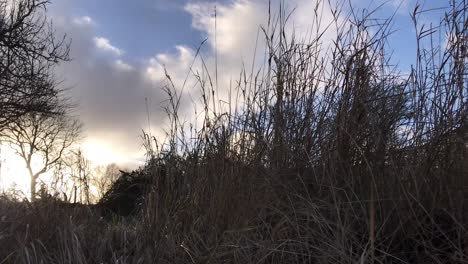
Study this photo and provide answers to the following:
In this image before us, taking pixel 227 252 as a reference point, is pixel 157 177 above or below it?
above

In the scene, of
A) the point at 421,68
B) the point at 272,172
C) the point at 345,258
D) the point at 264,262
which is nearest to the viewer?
the point at 345,258

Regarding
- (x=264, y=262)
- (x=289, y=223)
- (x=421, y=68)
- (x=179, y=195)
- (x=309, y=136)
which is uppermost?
(x=421, y=68)

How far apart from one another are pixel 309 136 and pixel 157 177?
1.27 m

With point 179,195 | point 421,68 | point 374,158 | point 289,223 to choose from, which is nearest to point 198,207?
point 179,195

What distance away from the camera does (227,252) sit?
2.81 meters

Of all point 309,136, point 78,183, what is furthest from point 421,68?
point 78,183

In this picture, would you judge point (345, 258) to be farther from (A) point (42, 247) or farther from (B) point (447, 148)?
(A) point (42, 247)

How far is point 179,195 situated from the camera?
3.72m

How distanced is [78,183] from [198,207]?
1.45 metres

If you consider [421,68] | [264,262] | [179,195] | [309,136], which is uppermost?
[421,68]

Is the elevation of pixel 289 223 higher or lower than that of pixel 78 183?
lower

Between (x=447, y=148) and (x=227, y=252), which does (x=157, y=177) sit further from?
(x=447, y=148)

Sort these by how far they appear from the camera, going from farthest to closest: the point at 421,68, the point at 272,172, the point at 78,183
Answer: the point at 78,183, the point at 272,172, the point at 421,68

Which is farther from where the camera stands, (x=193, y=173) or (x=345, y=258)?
(x=193, y=173)
